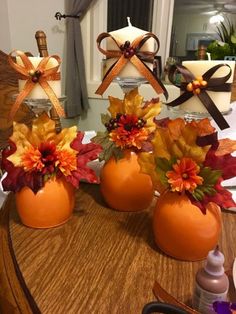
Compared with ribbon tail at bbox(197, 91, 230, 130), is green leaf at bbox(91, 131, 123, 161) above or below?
below

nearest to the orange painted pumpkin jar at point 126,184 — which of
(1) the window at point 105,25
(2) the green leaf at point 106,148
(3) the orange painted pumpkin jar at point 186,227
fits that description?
(2) the green leaf at point 106,148

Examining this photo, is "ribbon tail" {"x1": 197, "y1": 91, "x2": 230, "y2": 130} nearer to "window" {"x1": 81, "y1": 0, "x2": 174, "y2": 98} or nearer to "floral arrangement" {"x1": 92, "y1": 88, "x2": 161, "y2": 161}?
"floral arrangement" {"x1": 92, "y1": 88, "x2": 161, "y2": 161}

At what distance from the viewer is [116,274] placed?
0.42 meters

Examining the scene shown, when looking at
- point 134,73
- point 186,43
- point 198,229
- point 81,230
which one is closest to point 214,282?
point 198,229

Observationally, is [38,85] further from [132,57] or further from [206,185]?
[206,185]

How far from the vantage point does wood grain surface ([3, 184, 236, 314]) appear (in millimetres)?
375

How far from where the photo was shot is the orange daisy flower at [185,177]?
16.8 inches

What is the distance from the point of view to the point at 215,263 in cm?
33

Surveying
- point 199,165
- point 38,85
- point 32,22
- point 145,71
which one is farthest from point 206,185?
point 32,22

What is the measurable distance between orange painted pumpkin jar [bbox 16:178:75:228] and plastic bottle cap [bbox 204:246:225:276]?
0.98ft

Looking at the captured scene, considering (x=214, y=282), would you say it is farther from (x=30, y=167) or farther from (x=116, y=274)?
(x=30, y=167)

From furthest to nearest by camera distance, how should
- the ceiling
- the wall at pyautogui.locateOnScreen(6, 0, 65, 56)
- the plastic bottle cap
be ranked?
the ceiling → the wall at pyautogui.locateOnScreen(6, 0, 65, 56) → the plastic bottle cap

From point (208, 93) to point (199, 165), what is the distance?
0.14m

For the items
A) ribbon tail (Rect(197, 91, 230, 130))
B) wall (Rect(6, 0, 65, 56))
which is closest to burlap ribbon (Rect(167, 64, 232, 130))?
ribbon tail (Rect(197, 91, 230, 130))
